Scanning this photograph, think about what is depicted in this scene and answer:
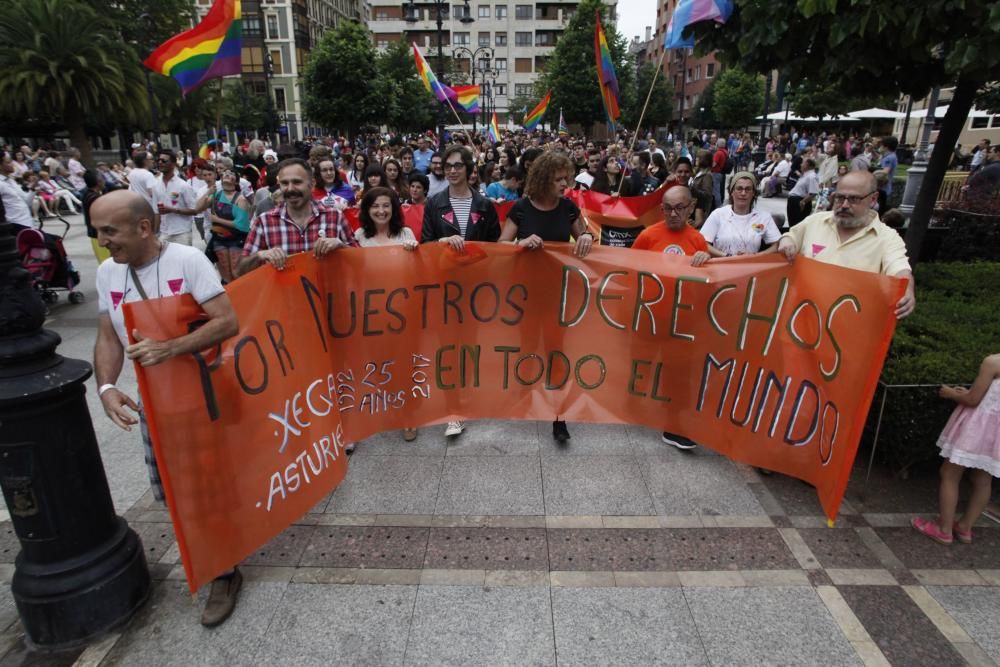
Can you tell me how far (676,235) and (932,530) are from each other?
7.64 feet

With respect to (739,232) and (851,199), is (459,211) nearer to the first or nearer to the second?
(739,232)

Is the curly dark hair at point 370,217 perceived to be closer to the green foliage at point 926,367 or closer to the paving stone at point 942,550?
the green foliage at point 926,367

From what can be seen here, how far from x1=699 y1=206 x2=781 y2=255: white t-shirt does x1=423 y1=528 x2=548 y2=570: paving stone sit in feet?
8.22

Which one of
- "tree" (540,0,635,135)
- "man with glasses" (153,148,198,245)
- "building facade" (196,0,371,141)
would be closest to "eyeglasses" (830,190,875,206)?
"man with glasses" (153,148,198,245)

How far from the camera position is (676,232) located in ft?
14.6

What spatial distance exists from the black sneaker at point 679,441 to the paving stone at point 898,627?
1431mm

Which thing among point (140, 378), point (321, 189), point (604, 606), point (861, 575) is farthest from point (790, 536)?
point (321, 189)

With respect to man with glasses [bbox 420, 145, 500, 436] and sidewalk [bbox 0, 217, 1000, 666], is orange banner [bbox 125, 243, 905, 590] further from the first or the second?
man with glasses [bbox 420, 145, 500, 436]

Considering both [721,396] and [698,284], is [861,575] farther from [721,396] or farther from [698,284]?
[698,284]

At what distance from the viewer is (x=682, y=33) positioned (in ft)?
19.8

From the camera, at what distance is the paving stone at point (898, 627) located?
2.70 meters

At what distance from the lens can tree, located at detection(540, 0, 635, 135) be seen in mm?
53062

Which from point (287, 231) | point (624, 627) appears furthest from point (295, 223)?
point (624, 627)

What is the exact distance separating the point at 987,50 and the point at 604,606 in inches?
180
